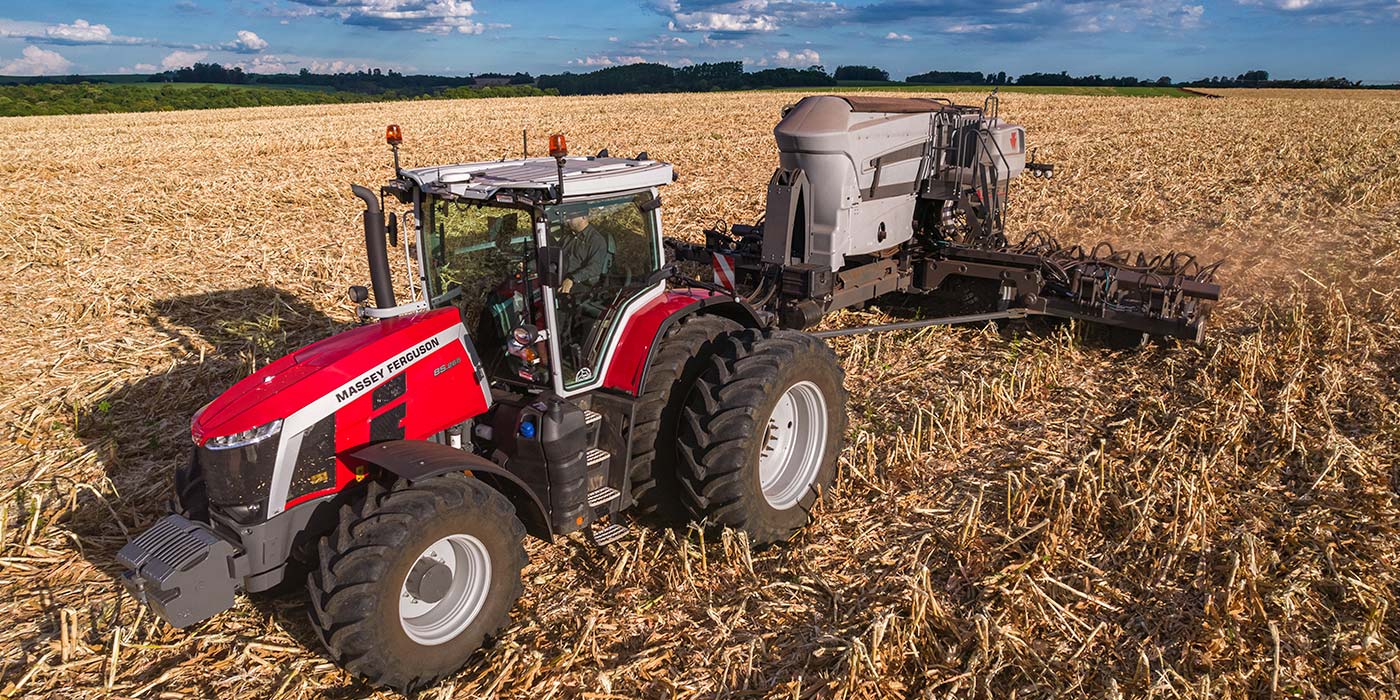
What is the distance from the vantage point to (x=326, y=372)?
3.83 metres

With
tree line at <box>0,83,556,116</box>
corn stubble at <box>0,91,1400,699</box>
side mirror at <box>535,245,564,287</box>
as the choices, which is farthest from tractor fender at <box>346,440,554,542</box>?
tree line at <box>0,83,556,116</box>

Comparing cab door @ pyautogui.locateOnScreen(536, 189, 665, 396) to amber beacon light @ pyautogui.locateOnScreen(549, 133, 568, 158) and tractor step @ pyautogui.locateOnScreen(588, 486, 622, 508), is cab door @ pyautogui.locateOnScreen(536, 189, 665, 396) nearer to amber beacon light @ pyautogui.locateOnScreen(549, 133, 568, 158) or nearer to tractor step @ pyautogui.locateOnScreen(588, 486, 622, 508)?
amber beacon light @ pyautogui.locateOnScreen(549, 133, 568, 158)

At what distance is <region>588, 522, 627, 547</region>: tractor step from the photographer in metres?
4.56

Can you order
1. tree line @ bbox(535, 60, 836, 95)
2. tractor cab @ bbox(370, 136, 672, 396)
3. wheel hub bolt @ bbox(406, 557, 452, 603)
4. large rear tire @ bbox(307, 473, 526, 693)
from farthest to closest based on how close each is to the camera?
1. tree line @ bbox(535, 60, 836, 95)
2. tractor cab @ bbox(370, 136, 672, 396)
3. wheel hub bolt @ bbox(406, 557, 452, 603)
4. large rear tire @ bbox(307, 473, 526, 693)

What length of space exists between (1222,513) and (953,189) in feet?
15.3

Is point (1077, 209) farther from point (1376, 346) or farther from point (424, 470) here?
point (424, 470)

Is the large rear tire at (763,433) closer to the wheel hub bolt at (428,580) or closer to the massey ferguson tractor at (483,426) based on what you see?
the massey ferguson tractor at (483,426)

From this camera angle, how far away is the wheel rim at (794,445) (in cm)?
509

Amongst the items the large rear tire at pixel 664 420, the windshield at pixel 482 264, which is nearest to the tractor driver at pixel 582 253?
the windshield at pixel 482 264

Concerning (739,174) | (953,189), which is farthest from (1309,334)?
(739,174)

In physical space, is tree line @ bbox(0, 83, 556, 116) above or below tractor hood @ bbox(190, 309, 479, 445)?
above

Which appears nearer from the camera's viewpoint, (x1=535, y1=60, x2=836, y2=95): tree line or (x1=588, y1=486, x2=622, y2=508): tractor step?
(x1=588, y1=486, x2=622, y2=508): tractor step

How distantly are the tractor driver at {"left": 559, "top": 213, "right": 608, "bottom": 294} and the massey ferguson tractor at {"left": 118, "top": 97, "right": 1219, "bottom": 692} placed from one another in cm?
2

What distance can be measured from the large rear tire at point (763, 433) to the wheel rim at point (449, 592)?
1180mm
